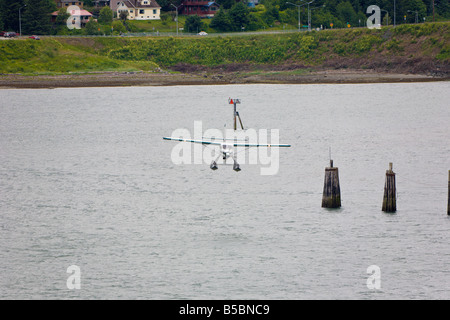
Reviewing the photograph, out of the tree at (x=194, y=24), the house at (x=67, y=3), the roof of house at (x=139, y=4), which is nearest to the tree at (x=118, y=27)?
the roof of house at (x=139, y=4)

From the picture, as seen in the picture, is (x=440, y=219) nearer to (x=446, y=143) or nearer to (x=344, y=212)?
(x=344, y=212)

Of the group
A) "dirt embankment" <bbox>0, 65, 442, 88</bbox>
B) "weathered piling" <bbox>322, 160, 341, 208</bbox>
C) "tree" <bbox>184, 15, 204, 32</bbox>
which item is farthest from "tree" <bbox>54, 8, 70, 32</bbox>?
"weathered piling" <bbox>322, 160, 341, 208</bbox>

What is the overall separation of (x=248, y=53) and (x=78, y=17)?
4266 centimetres

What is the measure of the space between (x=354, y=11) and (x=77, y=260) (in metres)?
147

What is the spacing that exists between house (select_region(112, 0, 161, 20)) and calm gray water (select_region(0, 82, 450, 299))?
94.9 meters

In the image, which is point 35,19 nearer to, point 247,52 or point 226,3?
point 247,52

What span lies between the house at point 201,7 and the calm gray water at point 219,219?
101 m

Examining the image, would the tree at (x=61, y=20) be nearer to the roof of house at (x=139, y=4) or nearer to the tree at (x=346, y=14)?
the roof of house at (x=139, y=4)

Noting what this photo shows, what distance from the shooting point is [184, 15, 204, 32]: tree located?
161 m

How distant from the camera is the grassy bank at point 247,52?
126 m

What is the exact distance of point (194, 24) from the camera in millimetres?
161750

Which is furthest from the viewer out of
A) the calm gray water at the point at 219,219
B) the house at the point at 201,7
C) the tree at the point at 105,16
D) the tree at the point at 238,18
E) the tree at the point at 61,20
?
the house at the point at 201,7

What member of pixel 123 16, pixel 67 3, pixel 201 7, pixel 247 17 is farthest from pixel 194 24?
pixel 67 3
